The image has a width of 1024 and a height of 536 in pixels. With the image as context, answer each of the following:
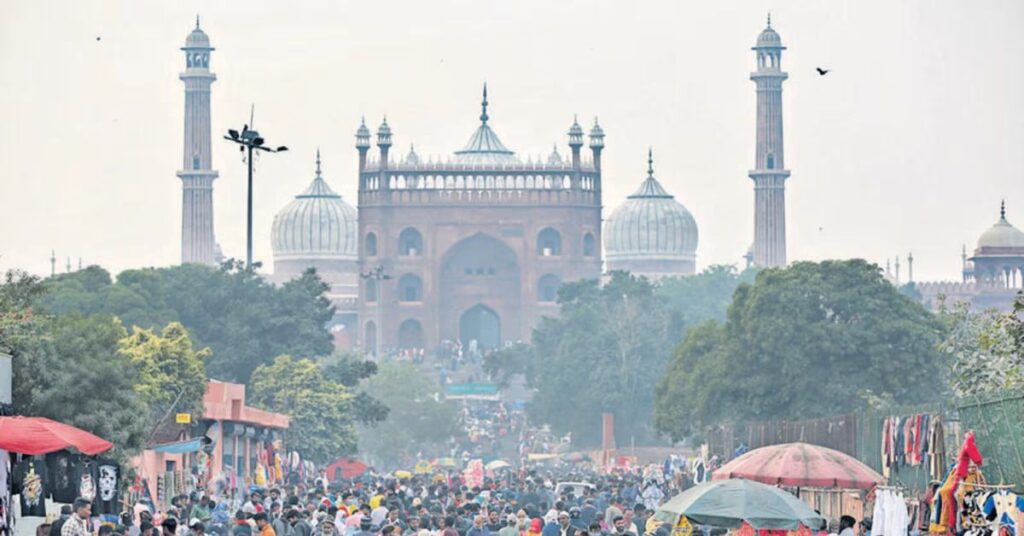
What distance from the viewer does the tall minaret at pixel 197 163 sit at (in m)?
116

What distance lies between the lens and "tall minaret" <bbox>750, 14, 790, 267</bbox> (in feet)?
377

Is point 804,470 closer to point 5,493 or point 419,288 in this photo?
point 5,493

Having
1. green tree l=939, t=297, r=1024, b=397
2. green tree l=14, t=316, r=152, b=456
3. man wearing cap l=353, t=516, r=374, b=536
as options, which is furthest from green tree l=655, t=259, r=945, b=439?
man wearing cap l=353, t=516, r=374, b=536

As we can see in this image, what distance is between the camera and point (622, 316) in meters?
85.8

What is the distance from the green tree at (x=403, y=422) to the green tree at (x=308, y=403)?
2704 centimetres

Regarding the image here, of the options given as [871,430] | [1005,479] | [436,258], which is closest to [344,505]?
[871,430]

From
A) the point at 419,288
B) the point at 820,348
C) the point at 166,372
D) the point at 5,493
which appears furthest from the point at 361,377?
the point at 419,288

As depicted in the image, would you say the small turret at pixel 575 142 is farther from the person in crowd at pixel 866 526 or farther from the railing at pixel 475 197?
the person in crowd at pixel 866 526

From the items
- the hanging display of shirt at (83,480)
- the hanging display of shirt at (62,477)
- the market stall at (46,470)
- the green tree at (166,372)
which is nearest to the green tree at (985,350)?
the market stall at (46,470)

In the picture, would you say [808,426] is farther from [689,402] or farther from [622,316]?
[622,316]

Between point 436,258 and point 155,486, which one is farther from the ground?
point 436,258

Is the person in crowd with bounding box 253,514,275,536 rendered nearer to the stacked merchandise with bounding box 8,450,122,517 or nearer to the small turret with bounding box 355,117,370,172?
the stacked merchandise with bounding box 8,450,122,517

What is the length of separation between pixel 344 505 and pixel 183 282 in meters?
34.3

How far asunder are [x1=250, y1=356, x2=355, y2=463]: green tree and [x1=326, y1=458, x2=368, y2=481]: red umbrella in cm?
20
